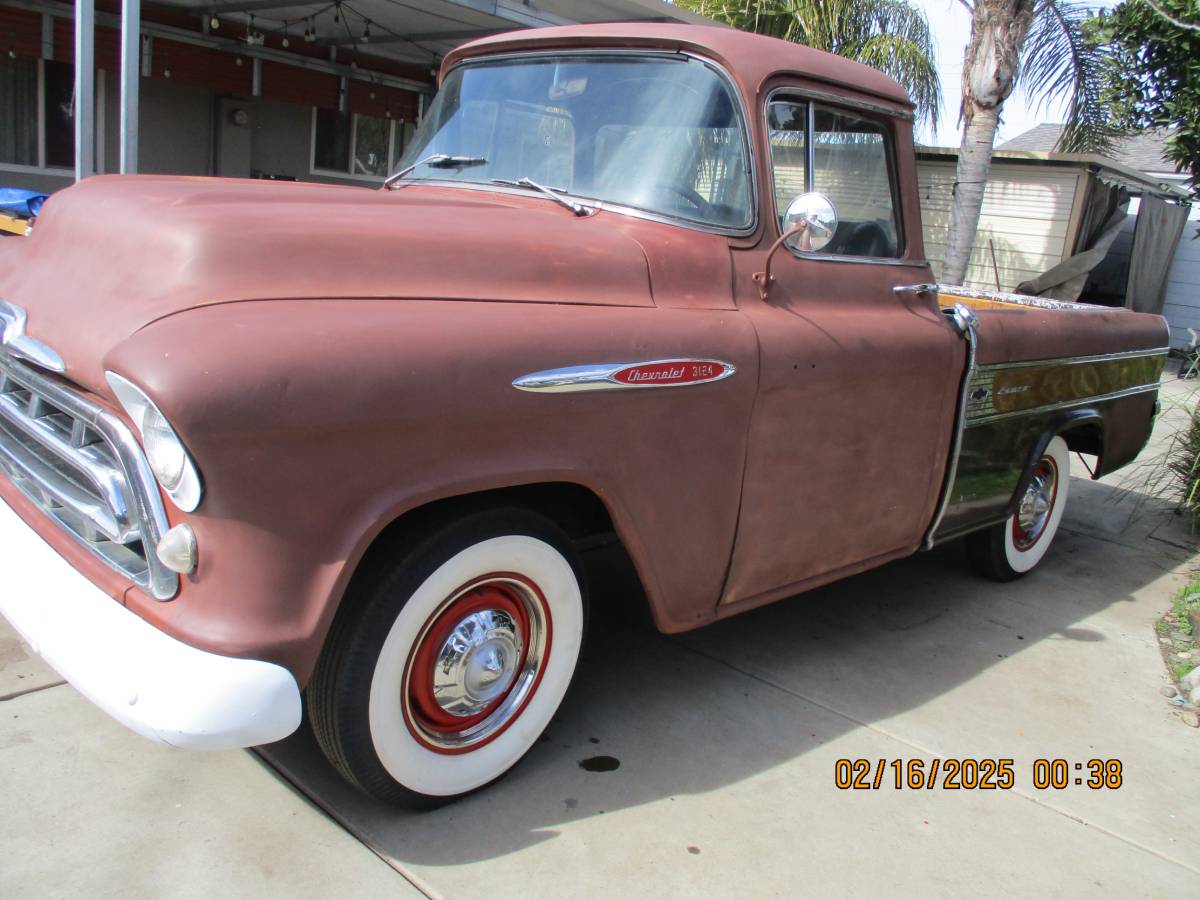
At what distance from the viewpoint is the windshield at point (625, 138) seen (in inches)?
114

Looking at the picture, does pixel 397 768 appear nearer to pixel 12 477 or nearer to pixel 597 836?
pixel 597 836

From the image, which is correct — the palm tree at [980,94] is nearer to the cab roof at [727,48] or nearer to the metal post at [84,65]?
the cab roof at [727,48]

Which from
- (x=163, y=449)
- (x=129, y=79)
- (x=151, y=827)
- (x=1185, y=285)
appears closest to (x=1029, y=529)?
(x=151, y=827)

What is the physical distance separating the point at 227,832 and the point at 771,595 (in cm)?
170

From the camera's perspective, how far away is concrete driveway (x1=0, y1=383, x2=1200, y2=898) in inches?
91.1

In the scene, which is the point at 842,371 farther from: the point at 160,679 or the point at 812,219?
the point at 160,679

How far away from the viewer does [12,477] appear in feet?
8.39

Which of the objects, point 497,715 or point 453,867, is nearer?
point 453,867

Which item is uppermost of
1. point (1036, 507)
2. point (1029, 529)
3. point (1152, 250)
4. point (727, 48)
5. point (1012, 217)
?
point (727, 48)

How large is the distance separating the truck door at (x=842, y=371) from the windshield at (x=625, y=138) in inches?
6.3

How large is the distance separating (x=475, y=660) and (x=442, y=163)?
1.74 meters

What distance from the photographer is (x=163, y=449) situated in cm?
190

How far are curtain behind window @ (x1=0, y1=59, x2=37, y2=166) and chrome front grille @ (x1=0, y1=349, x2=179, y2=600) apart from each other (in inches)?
311

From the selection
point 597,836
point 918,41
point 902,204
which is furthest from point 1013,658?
point 918,41
